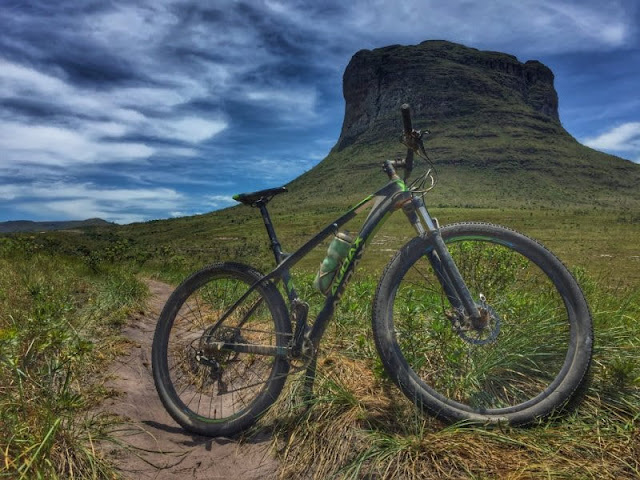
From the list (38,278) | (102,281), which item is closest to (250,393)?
(38,278)

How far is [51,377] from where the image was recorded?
3.47 meters

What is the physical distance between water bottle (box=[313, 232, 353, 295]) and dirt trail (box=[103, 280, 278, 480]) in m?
1.44

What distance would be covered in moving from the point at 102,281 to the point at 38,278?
1.39 meters

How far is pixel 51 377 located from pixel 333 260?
252cm

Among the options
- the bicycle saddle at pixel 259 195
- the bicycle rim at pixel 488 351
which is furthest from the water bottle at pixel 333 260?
the bicycle saddle at pixel 259 195

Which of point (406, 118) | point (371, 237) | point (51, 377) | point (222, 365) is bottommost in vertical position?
point (222, 365)

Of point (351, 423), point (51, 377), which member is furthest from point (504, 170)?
point (51, 377)

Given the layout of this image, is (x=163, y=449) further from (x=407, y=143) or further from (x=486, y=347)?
(x=407, y=143)

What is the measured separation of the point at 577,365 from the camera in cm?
308

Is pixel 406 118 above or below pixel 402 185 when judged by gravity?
above

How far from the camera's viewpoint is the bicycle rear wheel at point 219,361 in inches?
153

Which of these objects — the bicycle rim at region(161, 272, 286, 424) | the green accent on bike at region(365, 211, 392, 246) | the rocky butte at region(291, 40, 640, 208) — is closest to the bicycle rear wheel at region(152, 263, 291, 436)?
the bicycle rim at region(161, 272, 286, 424)

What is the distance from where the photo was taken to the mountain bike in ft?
10.4

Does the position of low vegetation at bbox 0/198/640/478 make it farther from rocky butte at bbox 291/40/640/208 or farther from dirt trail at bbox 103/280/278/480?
rocky butte at bbox 291/40/640/208
